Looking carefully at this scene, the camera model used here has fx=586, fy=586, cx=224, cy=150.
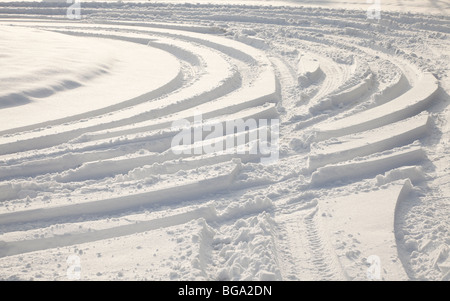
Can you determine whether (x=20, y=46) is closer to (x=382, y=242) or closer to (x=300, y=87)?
(x=300, y=87)

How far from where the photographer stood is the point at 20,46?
8.77 m

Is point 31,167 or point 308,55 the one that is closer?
point 31,167

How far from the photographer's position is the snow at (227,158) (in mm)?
4105

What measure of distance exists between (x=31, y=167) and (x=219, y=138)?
5.96ft

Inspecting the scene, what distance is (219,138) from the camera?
5.86 meters

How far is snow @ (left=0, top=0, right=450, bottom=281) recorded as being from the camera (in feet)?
13.5

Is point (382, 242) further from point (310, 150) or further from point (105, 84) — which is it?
point (105, 84)

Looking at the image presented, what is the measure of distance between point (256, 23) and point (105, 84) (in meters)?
4.45

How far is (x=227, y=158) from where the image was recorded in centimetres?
552

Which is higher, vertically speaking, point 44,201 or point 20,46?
point 20,46

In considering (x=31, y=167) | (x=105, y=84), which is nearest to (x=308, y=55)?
(x=105, y=84)
